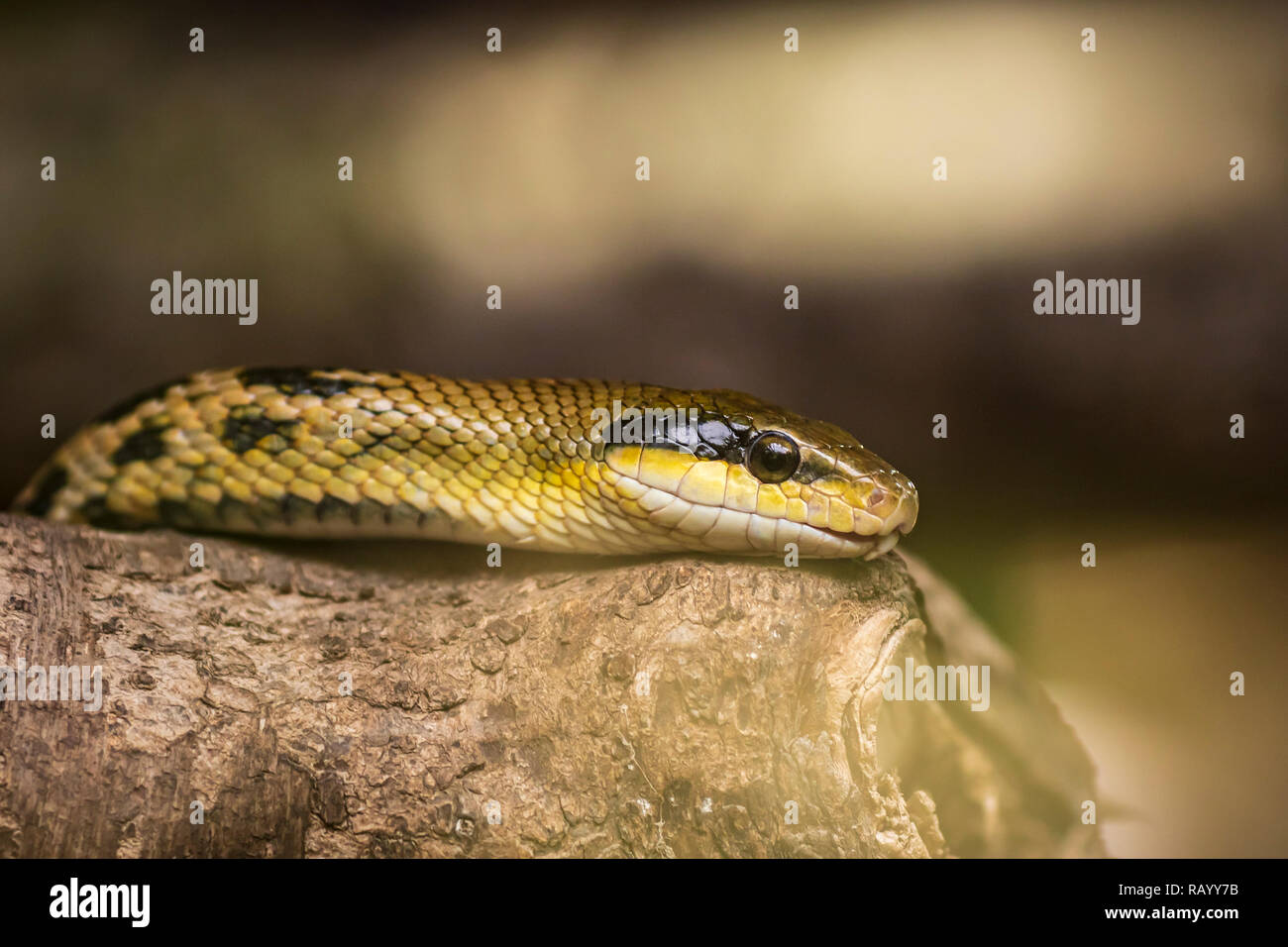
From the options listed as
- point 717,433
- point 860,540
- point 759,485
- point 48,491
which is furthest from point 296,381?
point 860,540

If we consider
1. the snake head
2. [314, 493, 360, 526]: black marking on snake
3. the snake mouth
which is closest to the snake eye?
the snake head

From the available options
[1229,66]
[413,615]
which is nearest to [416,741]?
[413,615]

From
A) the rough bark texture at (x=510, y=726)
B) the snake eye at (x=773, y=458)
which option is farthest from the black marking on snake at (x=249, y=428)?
the snake eye at (x=773, y=458)

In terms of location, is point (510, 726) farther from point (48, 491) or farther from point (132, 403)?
point (48, 491)

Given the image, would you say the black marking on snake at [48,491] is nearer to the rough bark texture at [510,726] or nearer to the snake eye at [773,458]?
the rough bark texture at [510,726]
